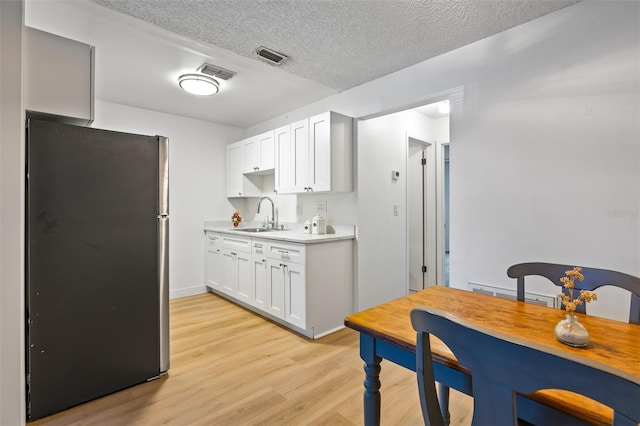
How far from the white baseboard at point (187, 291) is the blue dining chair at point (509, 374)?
4.10 meters

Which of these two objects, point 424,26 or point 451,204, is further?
point 451,204

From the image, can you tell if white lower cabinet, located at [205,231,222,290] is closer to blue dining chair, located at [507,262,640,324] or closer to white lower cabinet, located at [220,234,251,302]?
white lower cabinet, located at [220,234,251,302]

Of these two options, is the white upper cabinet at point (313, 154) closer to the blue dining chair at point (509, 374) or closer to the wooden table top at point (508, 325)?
the wooden table top at point (508, 325)

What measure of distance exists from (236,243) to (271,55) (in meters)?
2.19

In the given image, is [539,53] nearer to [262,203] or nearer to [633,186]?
[633,186]

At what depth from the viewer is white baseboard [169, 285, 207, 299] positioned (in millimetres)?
4174

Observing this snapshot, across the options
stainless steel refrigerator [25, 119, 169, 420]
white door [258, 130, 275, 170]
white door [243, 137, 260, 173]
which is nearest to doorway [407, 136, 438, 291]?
white door [258, 130, 275, 170]

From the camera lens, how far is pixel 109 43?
7.59 feet

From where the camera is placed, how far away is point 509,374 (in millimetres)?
648

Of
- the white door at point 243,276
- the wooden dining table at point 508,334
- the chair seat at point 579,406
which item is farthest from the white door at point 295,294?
the chair seat at point 579,406

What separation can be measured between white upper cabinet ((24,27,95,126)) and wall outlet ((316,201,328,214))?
2.30 m

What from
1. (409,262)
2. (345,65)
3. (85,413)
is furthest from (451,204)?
(85,413)

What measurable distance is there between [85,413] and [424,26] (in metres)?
3.32

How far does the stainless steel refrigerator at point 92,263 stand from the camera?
5.72 ft
